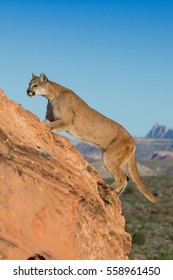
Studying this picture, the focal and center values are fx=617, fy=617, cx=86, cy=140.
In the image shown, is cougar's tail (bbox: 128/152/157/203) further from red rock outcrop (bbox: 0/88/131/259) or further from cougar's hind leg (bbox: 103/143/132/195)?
red rock outcrop (bbox: 0/88/131/259)

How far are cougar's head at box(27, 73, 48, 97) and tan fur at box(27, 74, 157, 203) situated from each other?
Result: 0.49m

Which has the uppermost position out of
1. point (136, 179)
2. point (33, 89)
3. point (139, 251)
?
point (33, 89)

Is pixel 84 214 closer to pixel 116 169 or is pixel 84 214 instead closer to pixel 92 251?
pixel 92 251

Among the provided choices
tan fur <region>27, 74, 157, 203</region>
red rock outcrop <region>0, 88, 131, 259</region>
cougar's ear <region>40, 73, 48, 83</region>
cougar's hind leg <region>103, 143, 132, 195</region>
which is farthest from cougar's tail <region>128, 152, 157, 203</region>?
cougar's ear <region>40, 73, 48, 83</region>

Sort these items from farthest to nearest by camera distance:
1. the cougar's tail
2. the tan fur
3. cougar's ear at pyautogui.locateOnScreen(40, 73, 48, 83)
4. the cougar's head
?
cougar's ear at pyautogui.locateOnScreen(40, 73, 48, 83)
the cougar's head
the tan fur
the cougar's tail

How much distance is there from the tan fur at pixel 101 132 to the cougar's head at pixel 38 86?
0.49m

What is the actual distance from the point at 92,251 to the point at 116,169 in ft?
13.7

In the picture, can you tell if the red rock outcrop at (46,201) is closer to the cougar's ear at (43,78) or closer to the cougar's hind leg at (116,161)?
the cougar's hind leg at (116,161)

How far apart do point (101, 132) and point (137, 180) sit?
1.51 meters

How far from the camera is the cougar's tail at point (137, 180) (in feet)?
49.5

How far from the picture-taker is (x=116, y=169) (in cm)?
1554

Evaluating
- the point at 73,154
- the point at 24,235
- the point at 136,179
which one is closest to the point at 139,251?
the point at 136,179

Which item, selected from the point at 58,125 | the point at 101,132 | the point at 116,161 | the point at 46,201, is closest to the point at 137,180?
the point at 116,161

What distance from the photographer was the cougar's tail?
49.5 feet
